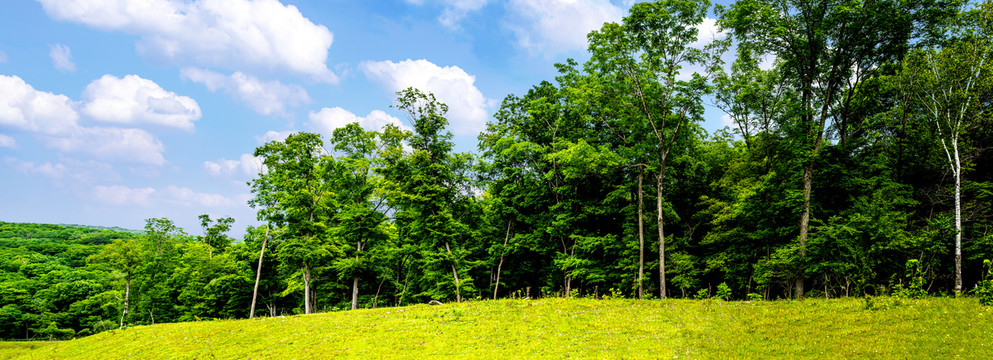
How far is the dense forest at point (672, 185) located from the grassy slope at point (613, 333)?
311 centimetres

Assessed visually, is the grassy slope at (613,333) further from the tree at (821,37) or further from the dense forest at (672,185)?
the tree at (821,37)

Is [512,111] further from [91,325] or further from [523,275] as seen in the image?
[91,325]

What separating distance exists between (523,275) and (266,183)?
23.8 meters

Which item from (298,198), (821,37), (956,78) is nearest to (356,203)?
(298,198)

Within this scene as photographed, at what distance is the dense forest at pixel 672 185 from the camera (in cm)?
2067

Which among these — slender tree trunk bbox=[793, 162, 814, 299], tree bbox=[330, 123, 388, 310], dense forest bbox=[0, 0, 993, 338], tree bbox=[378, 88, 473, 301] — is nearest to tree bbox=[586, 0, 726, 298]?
dense forest bbox=[0, 0, 993, 338]

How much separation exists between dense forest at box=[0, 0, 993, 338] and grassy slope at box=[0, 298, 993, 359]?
3.11 metres

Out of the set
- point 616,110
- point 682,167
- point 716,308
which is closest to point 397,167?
point 616,110

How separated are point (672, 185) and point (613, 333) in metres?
20.9

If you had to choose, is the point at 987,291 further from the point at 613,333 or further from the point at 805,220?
the point at 613,333

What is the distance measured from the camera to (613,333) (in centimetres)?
1360

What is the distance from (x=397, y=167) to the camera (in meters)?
33.3

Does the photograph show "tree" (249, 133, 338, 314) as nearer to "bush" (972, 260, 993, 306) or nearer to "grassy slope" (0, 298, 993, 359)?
"grassy slope" (0, 298, 993, 359)

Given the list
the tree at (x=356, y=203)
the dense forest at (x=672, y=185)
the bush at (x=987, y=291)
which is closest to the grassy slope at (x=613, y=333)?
the bush at (x=987, y=291)
